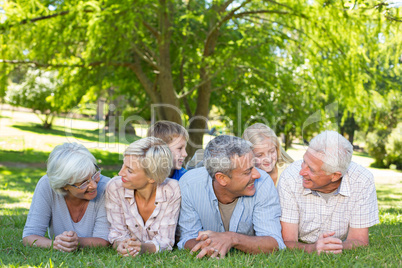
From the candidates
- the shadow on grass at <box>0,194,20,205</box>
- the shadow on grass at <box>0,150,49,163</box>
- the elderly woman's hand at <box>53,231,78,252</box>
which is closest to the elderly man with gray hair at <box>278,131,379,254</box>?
Result: the elderly woman's hand at <box>53,231,78,252</box>

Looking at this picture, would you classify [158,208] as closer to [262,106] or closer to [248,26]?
[248,26]

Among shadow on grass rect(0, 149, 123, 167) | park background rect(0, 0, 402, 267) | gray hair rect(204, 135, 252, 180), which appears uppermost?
park background rect(0, 0, 402, 267)

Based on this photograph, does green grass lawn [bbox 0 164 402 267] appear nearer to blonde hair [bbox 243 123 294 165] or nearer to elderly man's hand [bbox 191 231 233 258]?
elderly man's hand [bbox 191 231 233 258]

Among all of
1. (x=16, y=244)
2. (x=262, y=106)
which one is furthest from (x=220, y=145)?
(x=262, y=106)

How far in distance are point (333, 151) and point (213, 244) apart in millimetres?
1187

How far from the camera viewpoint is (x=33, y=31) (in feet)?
32.9

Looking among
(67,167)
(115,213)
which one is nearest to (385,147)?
(115,213)

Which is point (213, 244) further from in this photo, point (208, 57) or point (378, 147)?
point (378, 147)

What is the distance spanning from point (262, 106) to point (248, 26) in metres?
2.97

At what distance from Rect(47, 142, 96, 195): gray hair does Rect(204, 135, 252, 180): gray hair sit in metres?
0.97

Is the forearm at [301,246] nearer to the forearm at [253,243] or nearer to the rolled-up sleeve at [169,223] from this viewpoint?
the forearm at [253,243]

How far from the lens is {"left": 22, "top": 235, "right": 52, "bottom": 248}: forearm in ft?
11.5

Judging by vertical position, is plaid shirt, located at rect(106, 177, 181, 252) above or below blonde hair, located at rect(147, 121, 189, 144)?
below

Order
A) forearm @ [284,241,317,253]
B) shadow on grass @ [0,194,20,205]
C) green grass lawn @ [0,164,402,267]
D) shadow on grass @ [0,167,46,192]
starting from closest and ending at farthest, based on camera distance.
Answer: green grass lawn @ [0,164,402,267] → forearm @ [284,241,317,253] → shadow on grass @ [0,194,20,205] → shadow on grass @ [0,167,46,192]
